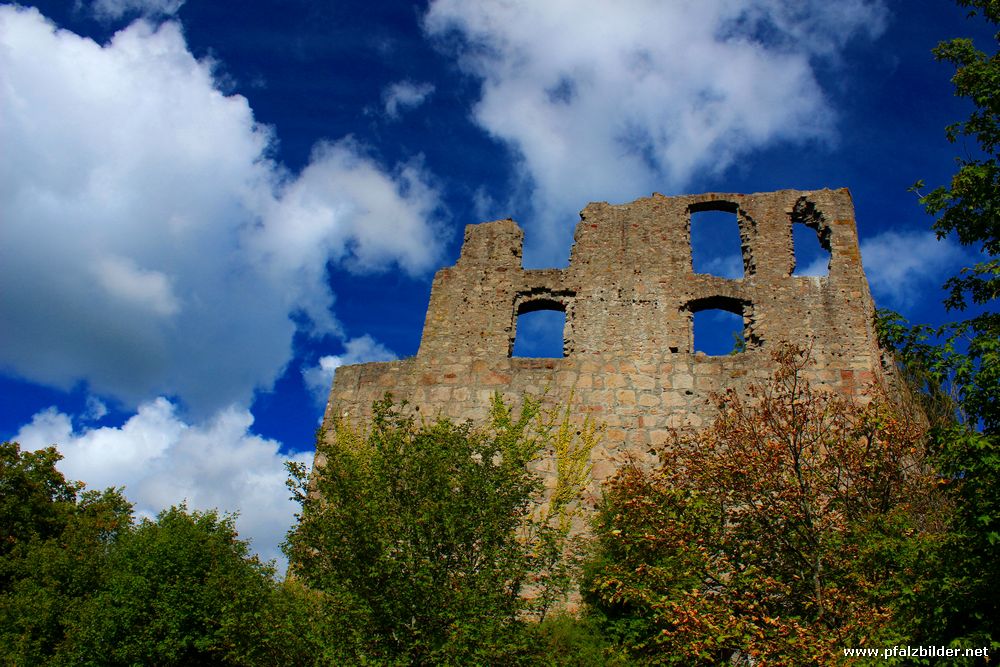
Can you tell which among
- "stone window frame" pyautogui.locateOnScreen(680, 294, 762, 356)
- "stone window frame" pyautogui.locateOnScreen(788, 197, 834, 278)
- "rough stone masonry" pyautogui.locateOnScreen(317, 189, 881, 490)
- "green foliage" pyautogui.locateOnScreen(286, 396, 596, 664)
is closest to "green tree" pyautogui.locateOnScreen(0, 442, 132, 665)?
"rough stone masonry" pyautogui.locateOnScreen(317, 189, 881, 490)

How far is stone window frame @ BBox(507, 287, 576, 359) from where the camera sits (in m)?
17.2

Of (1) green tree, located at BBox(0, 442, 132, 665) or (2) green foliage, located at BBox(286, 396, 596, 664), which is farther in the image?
(1) green tree, located at BBox(0, 442, 132, 665)

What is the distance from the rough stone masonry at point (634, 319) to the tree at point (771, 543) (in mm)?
3047

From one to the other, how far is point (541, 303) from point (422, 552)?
29.8ft

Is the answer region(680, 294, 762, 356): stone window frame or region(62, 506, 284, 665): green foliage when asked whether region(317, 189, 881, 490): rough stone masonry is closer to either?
region(680, 294, 762, 356): stone window frame

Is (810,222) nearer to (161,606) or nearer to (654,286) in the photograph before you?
(654,286)

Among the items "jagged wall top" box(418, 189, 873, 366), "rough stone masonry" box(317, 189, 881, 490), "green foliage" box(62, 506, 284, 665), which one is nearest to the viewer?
"green foliage" box(62, 506, 284, 665)

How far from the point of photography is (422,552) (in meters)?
9.69

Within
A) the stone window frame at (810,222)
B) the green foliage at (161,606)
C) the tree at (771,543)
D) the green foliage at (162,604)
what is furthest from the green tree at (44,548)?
the stone window frame at (810,222)

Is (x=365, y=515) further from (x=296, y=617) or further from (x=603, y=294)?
(x=603, y=294)

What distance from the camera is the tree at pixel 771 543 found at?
9000mm

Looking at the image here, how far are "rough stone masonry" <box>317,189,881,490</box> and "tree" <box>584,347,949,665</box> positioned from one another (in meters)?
3.05

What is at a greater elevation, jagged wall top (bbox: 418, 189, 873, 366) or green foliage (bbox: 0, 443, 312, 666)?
jagged wall top (bbox: 418, 189, 873, 366)

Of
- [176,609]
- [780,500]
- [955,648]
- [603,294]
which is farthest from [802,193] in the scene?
[176,609]
